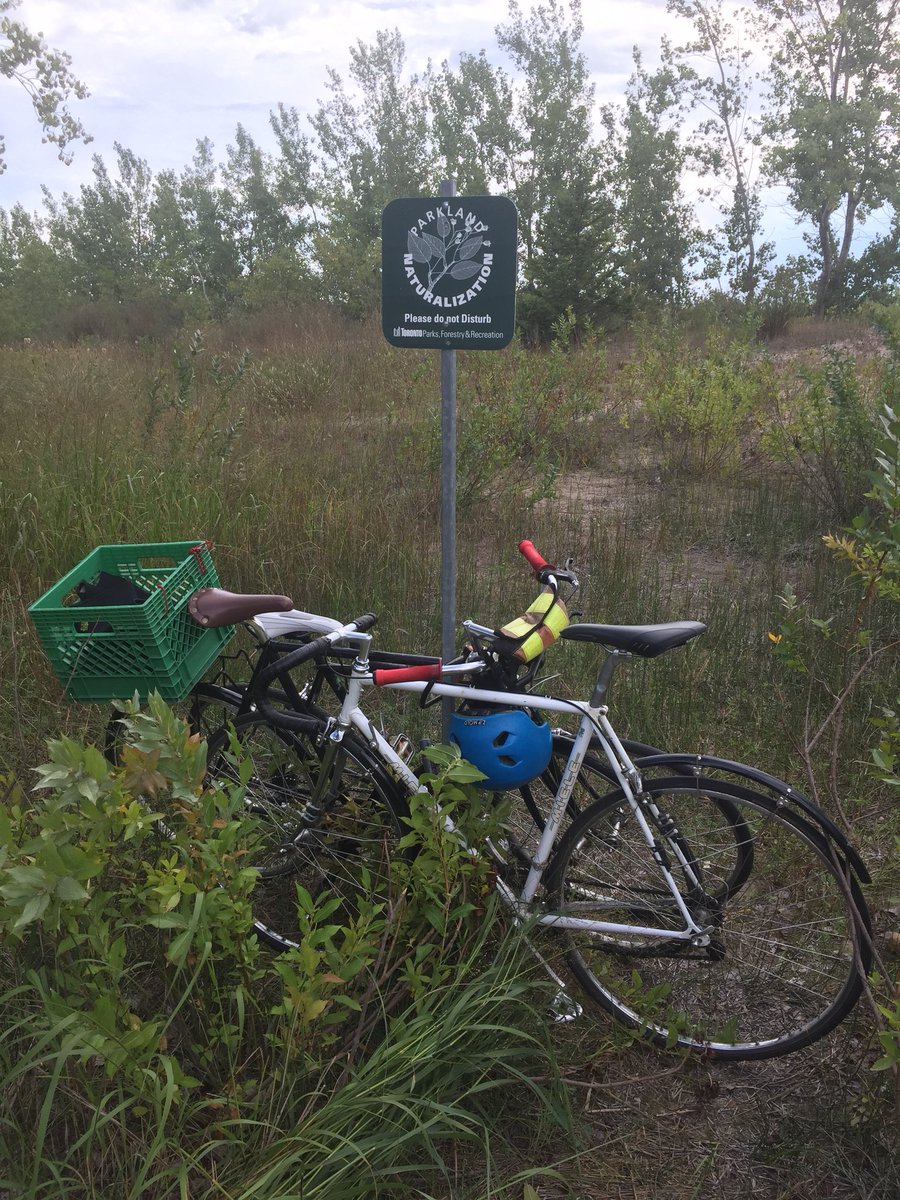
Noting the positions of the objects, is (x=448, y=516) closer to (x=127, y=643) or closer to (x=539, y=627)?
(x=539, y=627)

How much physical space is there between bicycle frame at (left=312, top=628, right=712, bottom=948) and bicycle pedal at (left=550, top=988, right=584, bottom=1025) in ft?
0.56

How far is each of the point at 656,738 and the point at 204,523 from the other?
7.86 feet

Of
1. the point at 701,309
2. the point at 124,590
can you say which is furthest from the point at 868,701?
the point at 701,309

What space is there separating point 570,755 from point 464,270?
1.29 m

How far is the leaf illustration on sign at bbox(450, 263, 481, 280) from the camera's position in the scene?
2342 mm

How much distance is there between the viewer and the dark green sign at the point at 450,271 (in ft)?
7.61

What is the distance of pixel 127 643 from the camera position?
88.5 inches

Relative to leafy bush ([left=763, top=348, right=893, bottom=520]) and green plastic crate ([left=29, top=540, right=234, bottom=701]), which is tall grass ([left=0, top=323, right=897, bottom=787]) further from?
green plastic crate ([left=29, top=540, right=234, bottom=701])

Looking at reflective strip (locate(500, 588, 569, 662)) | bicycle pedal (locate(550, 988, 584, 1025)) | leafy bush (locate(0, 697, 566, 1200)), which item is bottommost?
bicycle pedal (locate(550, 988, 584, 1025))

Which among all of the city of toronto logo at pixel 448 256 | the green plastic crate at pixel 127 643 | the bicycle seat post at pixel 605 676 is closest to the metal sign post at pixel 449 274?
the city of toronto logo at pixel 448 256

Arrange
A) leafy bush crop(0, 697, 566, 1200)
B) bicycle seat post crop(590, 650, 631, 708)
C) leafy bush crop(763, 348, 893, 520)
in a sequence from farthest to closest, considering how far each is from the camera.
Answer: leafy bush crop(763, 348, 893, 520) → bicycle seat post crop(590, 650, 631, 708) → leafy bush crop(0, 697, 566, 1200)

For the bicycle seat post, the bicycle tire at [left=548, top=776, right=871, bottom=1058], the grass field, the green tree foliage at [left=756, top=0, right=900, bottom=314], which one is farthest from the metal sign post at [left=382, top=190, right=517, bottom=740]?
the green tree foliage at [left=756, top=0, right=900, bottom=314]

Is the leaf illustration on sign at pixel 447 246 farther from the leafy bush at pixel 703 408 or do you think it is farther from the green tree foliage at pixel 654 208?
the green tree foliage at pixel 654 208

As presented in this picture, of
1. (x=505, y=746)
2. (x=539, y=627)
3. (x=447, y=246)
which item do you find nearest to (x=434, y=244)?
(x=447, y=246)
